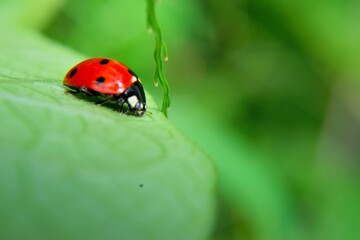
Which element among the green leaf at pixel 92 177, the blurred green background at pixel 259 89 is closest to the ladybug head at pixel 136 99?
the green leaf at pixel 92 177

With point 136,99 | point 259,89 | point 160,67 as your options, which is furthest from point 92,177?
point 259,89

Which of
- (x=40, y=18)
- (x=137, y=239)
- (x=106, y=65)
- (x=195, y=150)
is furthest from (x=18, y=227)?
(x=40, y=18)

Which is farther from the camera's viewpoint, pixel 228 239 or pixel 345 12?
pixel 345 12

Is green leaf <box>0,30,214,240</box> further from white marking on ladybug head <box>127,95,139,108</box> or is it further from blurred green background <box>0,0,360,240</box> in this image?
blurred green background <box>0,0,360,240</box>

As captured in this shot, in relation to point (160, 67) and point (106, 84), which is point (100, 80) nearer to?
point (106, 84)

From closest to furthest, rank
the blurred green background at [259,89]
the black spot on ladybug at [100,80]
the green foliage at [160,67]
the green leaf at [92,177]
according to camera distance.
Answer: the green leaf at [92,177] → the green foliage at [160,67] → the black spot on ladybug at [100,80] → the blurred green background at [259,89]

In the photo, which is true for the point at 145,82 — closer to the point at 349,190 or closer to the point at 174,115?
the point at 174,115

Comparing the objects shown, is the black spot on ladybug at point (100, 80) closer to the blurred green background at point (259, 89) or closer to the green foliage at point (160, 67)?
the green foliage at point (160, 67)
